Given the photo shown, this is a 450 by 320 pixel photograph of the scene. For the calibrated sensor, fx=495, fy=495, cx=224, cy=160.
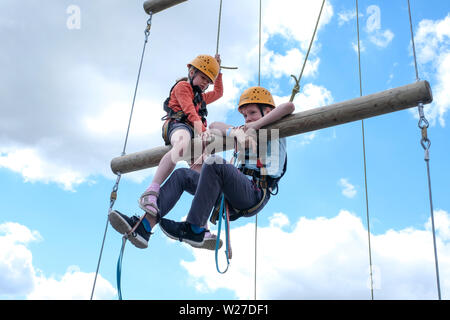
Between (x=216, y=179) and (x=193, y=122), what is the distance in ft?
2.66

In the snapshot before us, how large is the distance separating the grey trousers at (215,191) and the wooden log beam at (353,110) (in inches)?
22.1

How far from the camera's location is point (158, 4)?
18.9 feet

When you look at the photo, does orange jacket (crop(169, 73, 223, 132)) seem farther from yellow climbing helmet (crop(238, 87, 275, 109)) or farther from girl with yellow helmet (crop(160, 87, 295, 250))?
yellow climbing helmet (crop(238, 87, 275, 109))

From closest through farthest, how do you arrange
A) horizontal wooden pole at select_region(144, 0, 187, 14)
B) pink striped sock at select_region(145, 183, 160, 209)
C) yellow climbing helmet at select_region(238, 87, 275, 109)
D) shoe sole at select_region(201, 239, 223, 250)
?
pink striped sock at select_region(145, 183, 160, 209)
shoe sole at select_region(201, 239, 223, 250)
yellow climbing helmet at select_region(238, 87, 275, 109)
horizontal wooden pole at select_region(144, 0, 187, 14)

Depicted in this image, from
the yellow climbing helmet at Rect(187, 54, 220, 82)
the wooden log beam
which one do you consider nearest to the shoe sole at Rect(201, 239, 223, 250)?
the wooden log beam

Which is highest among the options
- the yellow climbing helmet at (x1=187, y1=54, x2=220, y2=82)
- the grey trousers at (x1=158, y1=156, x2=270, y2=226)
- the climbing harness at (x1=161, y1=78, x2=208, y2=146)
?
the yellow climbing helmet at (x1=187, y1=54, x2=220, y2=82)

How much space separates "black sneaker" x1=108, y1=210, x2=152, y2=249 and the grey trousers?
20cm

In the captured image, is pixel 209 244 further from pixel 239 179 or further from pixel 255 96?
pixel 255 96

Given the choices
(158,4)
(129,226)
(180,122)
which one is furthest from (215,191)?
(158,4)

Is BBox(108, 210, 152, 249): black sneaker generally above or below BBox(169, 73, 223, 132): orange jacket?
below

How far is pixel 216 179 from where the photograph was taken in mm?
3508

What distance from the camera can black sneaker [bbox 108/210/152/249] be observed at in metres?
3.57

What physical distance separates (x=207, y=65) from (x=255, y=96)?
0.60 meters
